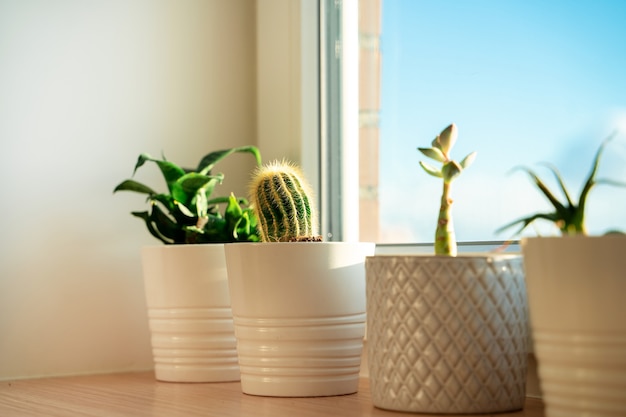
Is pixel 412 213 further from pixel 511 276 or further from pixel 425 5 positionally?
pixel 511 276

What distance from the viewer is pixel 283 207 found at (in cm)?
137

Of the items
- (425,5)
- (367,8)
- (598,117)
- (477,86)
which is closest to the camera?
(598,117)

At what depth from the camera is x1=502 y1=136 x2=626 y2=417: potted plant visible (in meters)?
0.93

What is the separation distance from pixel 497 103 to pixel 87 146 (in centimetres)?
76

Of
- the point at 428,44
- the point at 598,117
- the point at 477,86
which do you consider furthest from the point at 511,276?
the point at 428,44

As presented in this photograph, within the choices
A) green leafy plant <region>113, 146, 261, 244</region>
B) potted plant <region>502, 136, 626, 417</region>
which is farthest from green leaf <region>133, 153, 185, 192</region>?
potted plant <region>502, 136, 626, 417</region>

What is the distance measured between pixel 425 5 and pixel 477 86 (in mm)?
203

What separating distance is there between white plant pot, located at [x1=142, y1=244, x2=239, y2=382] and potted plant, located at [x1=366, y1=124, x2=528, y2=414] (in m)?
0.44

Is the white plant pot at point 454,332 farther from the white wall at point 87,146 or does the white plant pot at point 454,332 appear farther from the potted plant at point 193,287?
the white wall at point 87,146

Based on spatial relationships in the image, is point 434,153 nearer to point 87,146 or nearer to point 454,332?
point 454,332

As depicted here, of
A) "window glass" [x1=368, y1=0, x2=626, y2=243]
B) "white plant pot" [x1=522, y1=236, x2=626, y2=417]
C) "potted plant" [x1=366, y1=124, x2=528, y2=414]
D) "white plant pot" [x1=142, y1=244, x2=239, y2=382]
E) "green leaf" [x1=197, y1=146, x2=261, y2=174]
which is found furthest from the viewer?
"green leaf" [x1=197, y1=146, x2=261, y2=174]

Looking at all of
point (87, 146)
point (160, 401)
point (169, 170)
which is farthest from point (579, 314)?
point (87, 146)

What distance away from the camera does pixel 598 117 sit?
4.18ft

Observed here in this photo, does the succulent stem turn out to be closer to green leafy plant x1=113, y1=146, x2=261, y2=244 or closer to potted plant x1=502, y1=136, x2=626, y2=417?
potted plant x1=502, y1=136, x2=626, y2=417
